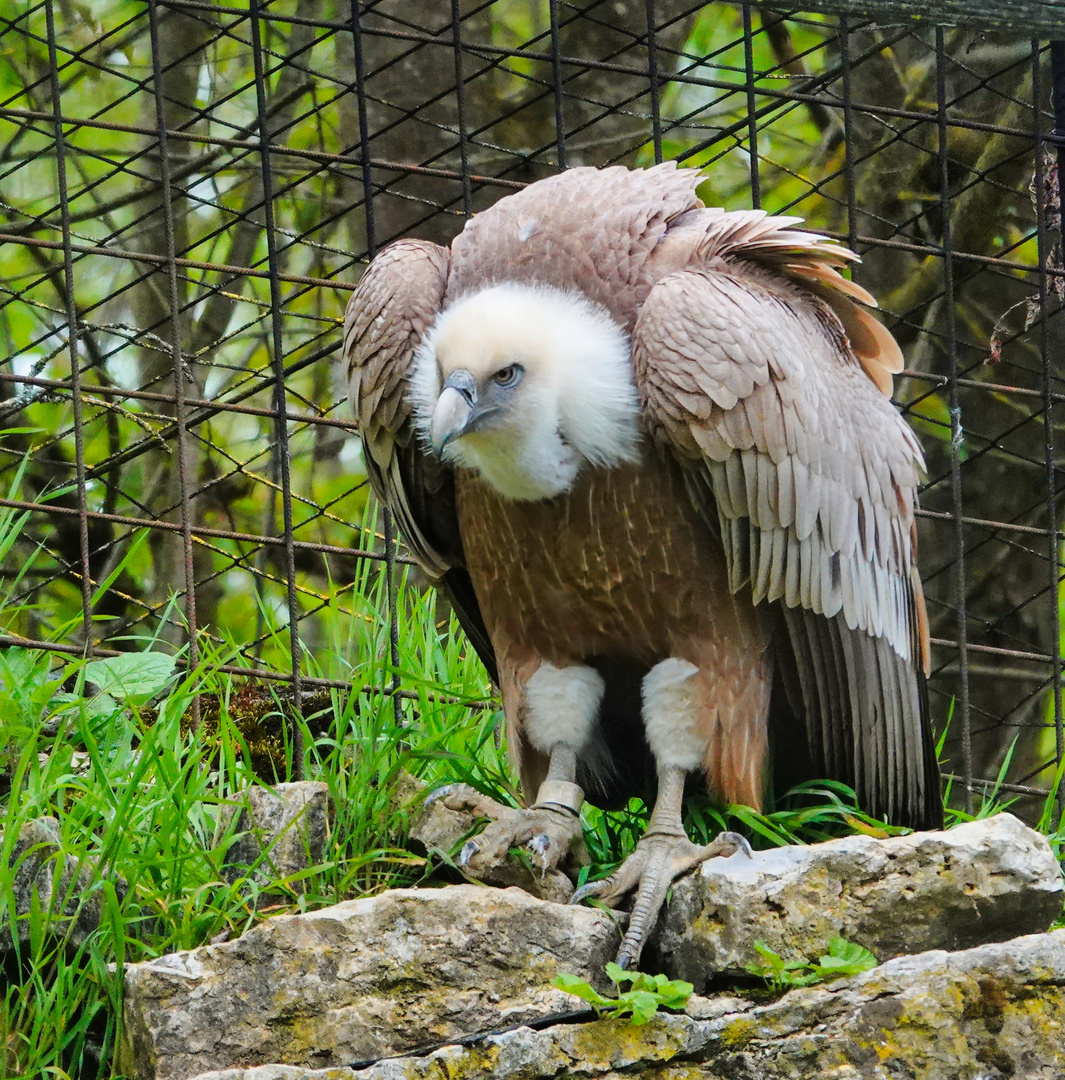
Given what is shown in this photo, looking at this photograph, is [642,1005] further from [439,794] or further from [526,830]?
[439,794]

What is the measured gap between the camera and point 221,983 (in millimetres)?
3000

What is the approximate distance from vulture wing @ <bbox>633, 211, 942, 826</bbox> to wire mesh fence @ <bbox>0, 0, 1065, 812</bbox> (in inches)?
38.5

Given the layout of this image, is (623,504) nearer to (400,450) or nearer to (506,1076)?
(400,450)

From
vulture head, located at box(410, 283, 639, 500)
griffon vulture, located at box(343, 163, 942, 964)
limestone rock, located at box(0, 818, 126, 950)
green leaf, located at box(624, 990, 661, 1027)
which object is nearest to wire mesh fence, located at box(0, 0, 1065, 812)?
griffon vulture, located at box(343, 163, 942, 964)

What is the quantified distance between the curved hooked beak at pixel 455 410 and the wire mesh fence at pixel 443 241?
4.35 ft

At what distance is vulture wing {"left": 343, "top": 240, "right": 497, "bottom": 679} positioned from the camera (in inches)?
152

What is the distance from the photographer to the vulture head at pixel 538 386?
3562 mm

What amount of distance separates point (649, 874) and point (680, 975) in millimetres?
258

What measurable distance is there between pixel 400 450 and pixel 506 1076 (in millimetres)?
1711

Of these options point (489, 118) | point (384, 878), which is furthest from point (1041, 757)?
point (384, 878)

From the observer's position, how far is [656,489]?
12.0ft

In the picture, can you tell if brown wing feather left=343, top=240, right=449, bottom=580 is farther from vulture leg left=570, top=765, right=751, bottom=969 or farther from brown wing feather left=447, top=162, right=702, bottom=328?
vulture leg left=570, top=765, right=751, bottom=969

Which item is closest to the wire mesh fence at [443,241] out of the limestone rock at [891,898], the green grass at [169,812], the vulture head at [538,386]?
the green grass at [169,812]

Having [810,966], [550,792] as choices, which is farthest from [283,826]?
[810,966]
